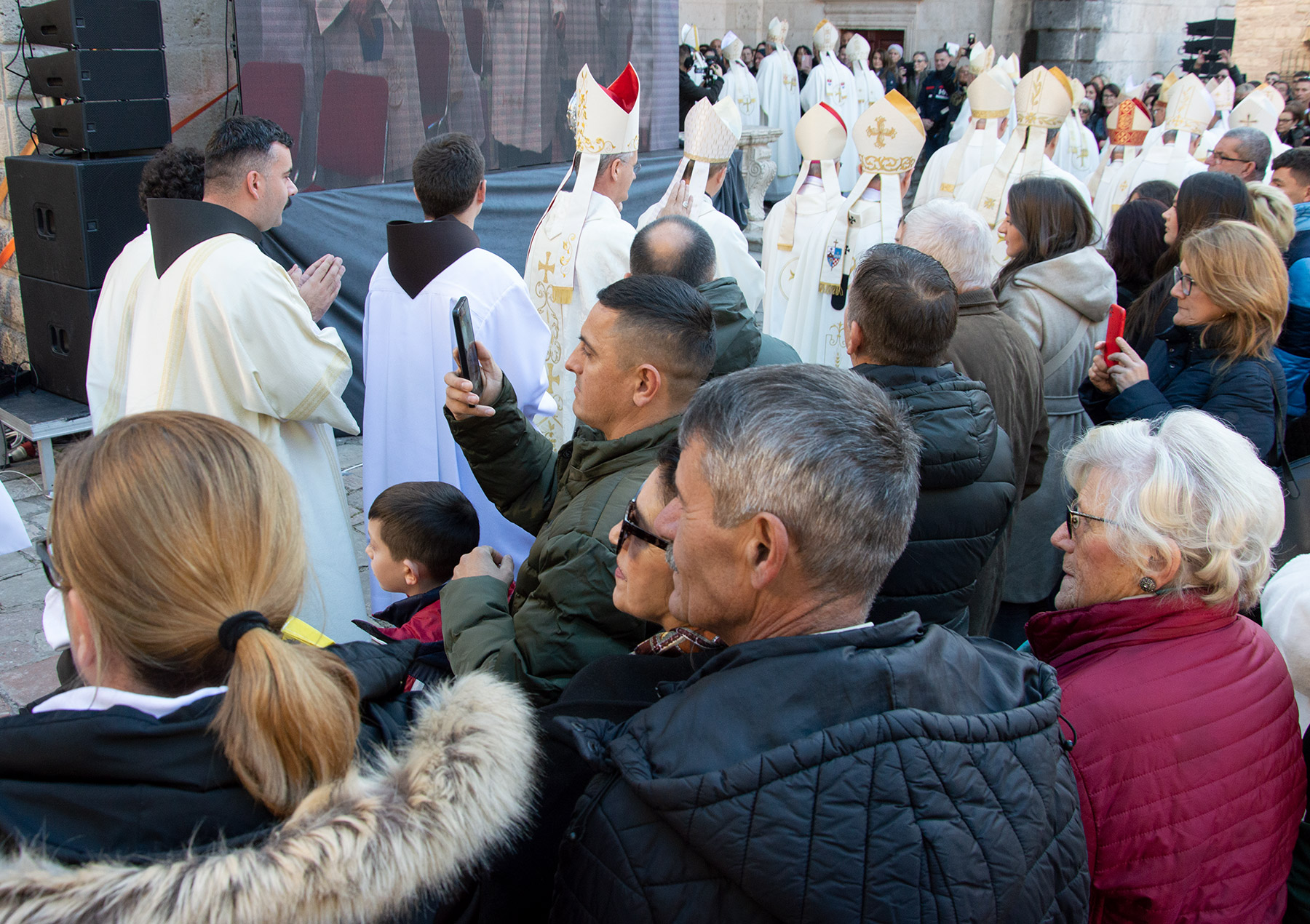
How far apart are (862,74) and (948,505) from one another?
14046 mm

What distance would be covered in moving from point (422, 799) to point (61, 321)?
Answer: 4.69 metres

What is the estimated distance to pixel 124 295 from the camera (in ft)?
10.4

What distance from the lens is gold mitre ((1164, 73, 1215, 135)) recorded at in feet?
23.4

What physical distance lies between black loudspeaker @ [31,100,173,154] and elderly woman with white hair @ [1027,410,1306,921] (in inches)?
176

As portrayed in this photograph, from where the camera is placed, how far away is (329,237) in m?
5.46

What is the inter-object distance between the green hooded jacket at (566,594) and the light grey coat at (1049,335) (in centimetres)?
170

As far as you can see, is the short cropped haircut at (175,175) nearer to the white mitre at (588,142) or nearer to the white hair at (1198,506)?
the white mitre at (588,142)

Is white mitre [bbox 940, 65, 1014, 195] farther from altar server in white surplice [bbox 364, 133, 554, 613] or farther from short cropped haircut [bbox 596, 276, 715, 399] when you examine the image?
short cropped haircut [bbox 596, 276, 715, 399]

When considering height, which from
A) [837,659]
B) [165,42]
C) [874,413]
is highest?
[165,42]

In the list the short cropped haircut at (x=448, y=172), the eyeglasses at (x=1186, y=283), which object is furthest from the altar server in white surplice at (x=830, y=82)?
the eyeglasses at (x=1186, y=283)

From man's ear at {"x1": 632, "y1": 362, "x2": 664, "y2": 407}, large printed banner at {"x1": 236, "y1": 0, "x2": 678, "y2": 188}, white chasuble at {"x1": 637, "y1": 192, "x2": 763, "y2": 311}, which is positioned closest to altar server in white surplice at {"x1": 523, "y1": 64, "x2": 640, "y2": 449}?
white chasuble at {"x1": 637, "y1": 192, "x2": 763, "y2": 311}

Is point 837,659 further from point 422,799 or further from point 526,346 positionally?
point 526,346

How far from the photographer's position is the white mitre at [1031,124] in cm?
606

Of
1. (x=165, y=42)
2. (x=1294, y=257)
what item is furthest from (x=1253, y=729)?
(x=165, y=42)
